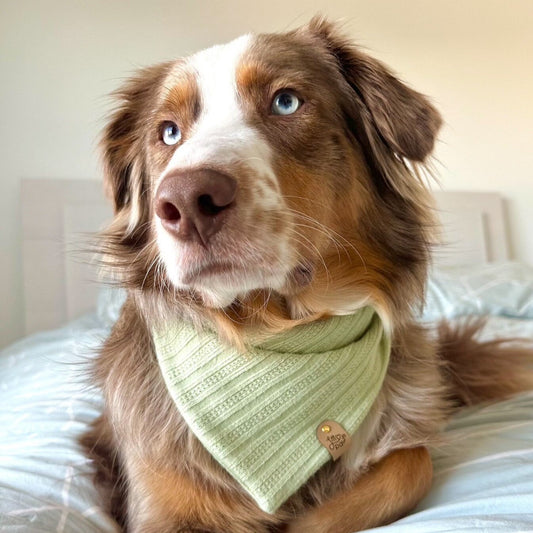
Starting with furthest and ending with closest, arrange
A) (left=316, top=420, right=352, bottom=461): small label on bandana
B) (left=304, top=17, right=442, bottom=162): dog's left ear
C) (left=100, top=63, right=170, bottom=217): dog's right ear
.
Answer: (left=100, top=63, right=170, bottom=217): dog's right ear
(left=304, top=17, right=442, bottom=162): dog's left ear
(left=316, top=420, right=352, bottom=461): small label on bandana

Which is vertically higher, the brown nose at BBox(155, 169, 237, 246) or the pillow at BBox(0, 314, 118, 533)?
the brown nose at BBox(155, 169, 237, 246)

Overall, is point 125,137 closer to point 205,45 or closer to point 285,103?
point 285,103

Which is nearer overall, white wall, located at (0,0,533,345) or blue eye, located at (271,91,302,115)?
blue eye, located at (271,91,302,115)

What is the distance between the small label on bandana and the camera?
1085 millimetres

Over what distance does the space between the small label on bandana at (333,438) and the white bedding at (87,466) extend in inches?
6.8

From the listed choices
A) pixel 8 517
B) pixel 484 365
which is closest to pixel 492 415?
pixel 484 365

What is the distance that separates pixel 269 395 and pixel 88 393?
77 cm

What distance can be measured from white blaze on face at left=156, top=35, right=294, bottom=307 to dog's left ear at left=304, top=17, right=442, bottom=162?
0.82 ft

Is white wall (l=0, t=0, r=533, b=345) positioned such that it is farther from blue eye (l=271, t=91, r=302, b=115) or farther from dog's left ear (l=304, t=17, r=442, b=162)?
blue eye (l=271, t=91, r=302, b=115)

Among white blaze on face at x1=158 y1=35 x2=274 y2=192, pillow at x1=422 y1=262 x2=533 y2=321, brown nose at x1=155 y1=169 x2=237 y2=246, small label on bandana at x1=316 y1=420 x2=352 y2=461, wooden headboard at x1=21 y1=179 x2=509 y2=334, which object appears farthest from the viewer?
wooden headboard at x1=21 y1=179 x2=509 y2=334

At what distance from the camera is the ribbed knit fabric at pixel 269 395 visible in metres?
1.04

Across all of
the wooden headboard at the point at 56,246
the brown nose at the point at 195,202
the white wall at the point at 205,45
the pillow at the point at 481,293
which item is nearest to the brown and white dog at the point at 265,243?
the brown nose at the point at 195,202

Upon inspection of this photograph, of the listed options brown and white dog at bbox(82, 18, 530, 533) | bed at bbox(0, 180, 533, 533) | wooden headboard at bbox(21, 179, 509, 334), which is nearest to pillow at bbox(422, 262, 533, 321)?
bed at bbox(0, 180, 533, 533)

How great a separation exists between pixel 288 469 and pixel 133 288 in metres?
0.50
